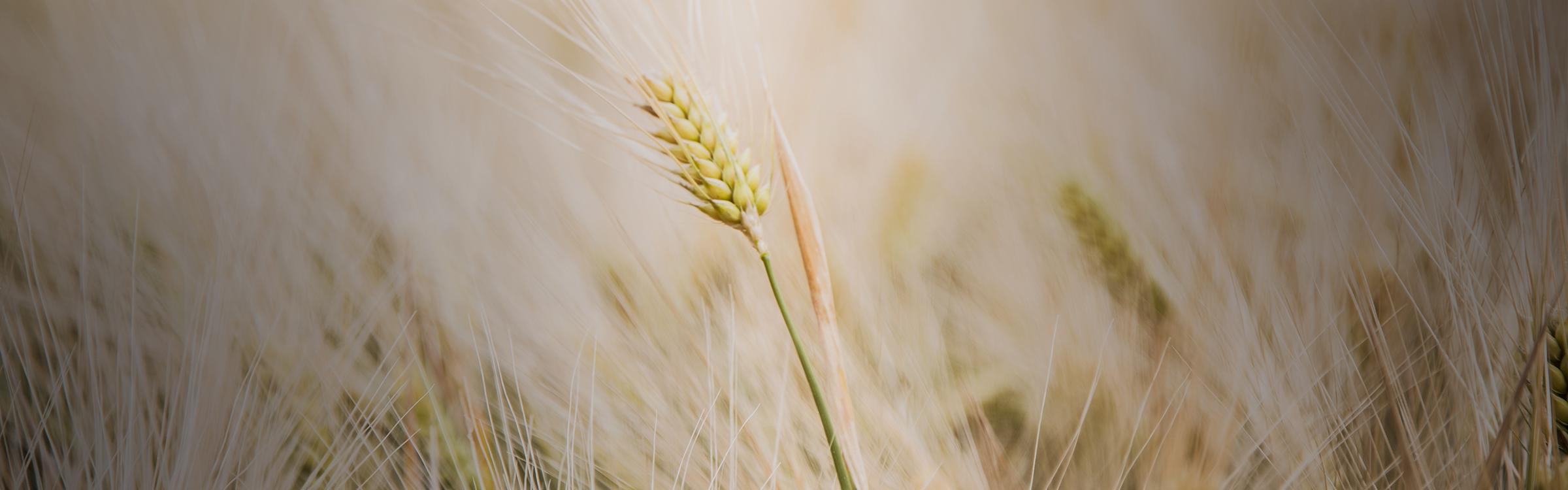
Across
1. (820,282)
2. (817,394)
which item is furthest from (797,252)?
(817,394)

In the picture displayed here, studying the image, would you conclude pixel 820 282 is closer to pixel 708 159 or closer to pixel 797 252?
pixel 797 252

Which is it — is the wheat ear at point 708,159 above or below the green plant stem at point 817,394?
above

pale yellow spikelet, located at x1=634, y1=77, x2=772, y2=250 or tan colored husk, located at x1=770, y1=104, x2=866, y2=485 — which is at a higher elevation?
pale yellow spikelet, located at x1=634, y1=77, x2=772, y2=250

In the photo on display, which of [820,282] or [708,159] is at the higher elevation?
[708,159]

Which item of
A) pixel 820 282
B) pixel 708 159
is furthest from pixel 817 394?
pixel 708 159

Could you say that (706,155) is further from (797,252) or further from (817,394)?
(817,394)

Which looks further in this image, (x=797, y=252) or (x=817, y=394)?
(x=797, y=252)
